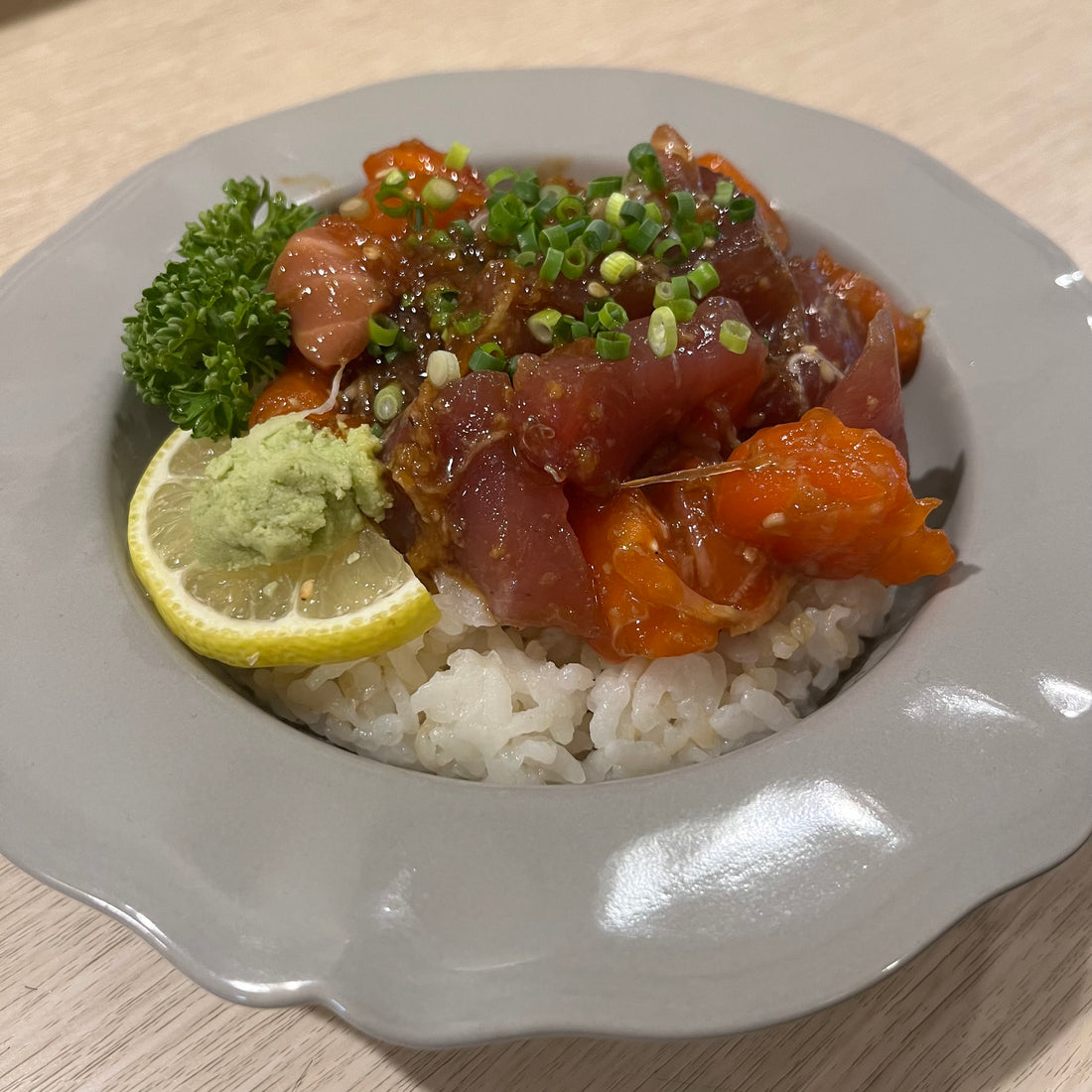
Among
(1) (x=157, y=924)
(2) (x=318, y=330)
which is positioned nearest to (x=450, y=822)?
(1) (x=157, y=924)

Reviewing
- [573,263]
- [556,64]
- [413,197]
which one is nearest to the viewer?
[573,263]

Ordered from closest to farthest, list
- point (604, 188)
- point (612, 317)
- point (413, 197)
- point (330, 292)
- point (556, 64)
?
1. point (612, 317)
2. point (330, 292)
3. point (604, 188)
4. point (413, 197)
5. point (556, 64)

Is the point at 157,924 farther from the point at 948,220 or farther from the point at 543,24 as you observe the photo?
the point at 543,24

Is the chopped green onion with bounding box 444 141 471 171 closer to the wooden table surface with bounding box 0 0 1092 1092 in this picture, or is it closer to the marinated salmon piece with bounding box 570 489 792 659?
the marinated salmon piece with bounding box 570 489 792 659

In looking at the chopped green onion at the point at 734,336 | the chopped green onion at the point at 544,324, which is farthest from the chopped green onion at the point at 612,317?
the chopped green onion at the point at 734,336

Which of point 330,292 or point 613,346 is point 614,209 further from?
point 330,292

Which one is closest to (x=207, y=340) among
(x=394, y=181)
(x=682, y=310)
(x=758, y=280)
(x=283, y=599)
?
(x=394, y=181)
